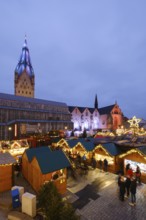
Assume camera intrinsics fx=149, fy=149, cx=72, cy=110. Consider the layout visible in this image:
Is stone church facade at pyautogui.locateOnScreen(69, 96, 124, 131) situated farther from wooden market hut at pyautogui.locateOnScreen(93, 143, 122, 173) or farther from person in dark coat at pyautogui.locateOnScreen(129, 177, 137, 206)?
person in dark coat at pyautogui.locateOnScreen(129, 177, 137, 206)

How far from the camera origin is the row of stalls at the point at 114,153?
1546 cm

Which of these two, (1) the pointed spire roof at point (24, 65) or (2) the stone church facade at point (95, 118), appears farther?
(1) the pointed spire roof at point (24, 65)

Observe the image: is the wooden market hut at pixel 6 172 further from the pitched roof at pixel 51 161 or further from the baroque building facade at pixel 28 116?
the baroque building facade at pixel 28 116

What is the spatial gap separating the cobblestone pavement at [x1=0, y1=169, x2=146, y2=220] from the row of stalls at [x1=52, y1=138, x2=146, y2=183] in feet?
6.71

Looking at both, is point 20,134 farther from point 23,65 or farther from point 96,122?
point 23,65

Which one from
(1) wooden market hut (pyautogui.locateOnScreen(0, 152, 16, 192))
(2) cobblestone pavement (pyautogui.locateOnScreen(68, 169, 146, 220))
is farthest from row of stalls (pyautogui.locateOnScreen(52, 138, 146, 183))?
(1) wooden market hut (pyautogui.locateOnScreen(0, 152, 16, 192))

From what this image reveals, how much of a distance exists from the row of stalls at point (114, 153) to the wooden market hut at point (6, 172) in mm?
10344

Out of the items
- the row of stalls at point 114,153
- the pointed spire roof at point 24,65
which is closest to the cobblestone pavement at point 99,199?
the row of stalls at point 114,153

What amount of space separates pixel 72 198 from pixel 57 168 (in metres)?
2.51

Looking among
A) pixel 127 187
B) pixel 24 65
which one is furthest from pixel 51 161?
pixel 24 65

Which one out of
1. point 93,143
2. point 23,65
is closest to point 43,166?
point 93,143

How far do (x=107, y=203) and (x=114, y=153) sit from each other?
25.3 feet

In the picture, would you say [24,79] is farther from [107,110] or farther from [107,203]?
[107,203]

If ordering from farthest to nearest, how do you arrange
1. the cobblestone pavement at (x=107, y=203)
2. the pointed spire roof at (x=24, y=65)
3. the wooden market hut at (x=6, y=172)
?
the pointed spire roof at (x=24, y=65), the wooden market hut at (x=6, y=172), the cobblestone pavement at (x=107, y=203)
